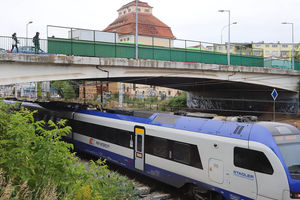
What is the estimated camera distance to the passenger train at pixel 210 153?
23.5 ft

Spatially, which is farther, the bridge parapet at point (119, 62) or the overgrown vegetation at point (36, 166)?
the bridge parapet at point (119, 62)

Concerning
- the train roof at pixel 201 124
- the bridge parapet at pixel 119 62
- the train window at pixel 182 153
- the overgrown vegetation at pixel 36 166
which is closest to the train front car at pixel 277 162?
the train roof at pixel 201 124

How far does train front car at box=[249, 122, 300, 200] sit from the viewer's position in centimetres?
686

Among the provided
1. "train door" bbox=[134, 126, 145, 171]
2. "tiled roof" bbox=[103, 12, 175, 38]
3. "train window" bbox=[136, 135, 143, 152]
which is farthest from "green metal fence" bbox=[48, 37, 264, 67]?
"tiled roof" bbox=[103, 12, 175, 38]

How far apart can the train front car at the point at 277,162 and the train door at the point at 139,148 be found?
4.41 meters

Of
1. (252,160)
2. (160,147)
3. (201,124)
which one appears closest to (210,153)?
(201,124)

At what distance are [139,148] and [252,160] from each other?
185 inches

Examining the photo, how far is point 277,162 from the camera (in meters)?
6.99

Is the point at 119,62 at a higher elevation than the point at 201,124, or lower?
higher

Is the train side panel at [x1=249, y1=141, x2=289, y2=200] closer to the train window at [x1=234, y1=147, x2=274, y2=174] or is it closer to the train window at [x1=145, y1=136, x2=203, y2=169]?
the train window at [x1=234, y1=147, x2=274, y2=174]

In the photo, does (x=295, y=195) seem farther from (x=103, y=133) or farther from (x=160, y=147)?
(x=103, y=133)

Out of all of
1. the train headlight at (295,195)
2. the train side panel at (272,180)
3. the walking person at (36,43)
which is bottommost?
the train headlight at (295,195)

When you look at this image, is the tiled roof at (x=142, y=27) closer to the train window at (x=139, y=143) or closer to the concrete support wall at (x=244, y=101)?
the concrete support wall at (x=244, y=101)

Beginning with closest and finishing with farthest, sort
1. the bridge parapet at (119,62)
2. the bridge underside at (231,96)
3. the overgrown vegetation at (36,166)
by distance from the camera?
the overgrown vegetation at (36,166), the bridge parapet at (119,62), the bridge underside at (231,96)
